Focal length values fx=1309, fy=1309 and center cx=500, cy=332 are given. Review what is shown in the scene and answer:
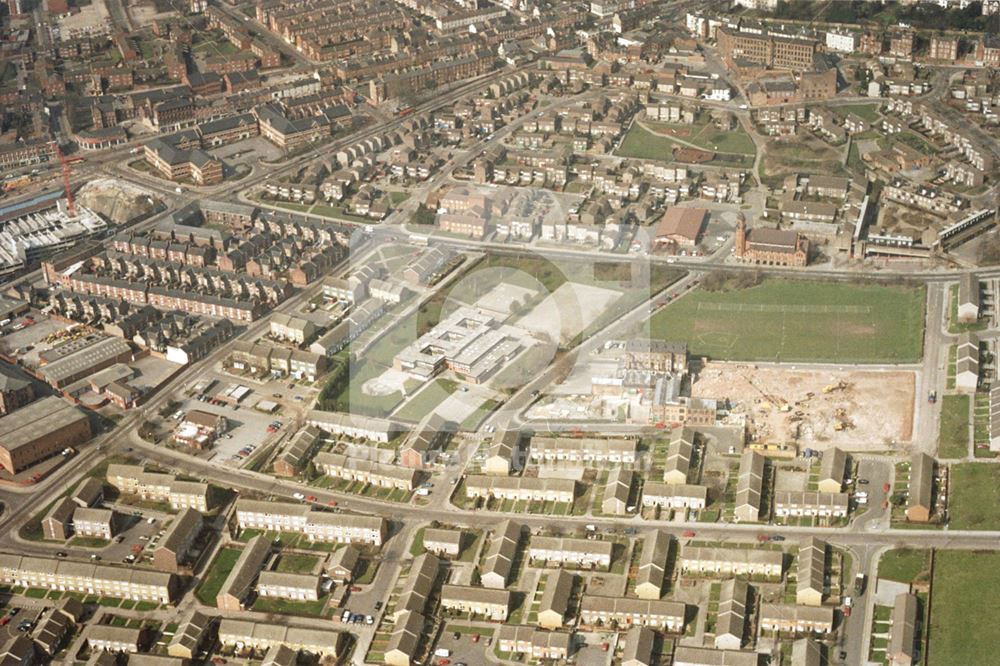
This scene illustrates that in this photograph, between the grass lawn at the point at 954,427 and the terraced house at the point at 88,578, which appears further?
the grass lawn at the point at 954,427

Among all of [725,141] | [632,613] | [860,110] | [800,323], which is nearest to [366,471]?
[632,613]

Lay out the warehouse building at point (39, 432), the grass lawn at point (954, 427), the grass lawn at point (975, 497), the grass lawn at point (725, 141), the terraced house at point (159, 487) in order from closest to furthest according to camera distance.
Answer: the grass lawn at point (975, 497) → the terraced house at point (159, 487) → the grass lawn at point (954, 427) → the warehouse building at point (39, 432) → the grass lawn at point (725, 141)

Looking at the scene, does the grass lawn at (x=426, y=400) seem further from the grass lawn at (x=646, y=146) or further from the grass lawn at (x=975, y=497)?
the grass lawn at (x=646, y=146)

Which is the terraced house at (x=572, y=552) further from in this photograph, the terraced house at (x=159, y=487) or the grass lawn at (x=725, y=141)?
the grass lawn at (x=725, y=141)

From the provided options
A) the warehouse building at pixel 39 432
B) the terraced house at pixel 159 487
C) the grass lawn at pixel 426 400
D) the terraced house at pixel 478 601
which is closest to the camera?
the terraced house at pixel 478 601

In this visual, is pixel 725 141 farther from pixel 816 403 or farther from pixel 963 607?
pixel 963 607

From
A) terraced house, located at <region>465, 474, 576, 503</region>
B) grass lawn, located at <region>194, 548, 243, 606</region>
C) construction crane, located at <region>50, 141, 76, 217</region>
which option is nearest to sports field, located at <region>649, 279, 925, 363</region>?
terraced house, located at <region>465, 474, 576, 503</region>

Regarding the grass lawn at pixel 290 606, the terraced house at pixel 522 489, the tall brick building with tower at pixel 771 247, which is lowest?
the grass lawn at pixel 290 606

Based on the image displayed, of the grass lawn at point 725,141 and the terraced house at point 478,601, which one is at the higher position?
the grass lawn at point 725,141

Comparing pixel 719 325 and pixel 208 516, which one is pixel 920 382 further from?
pixel 208 516

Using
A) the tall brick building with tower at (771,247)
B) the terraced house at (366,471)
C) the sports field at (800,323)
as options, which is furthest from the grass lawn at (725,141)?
the terraced house at (366,471)
